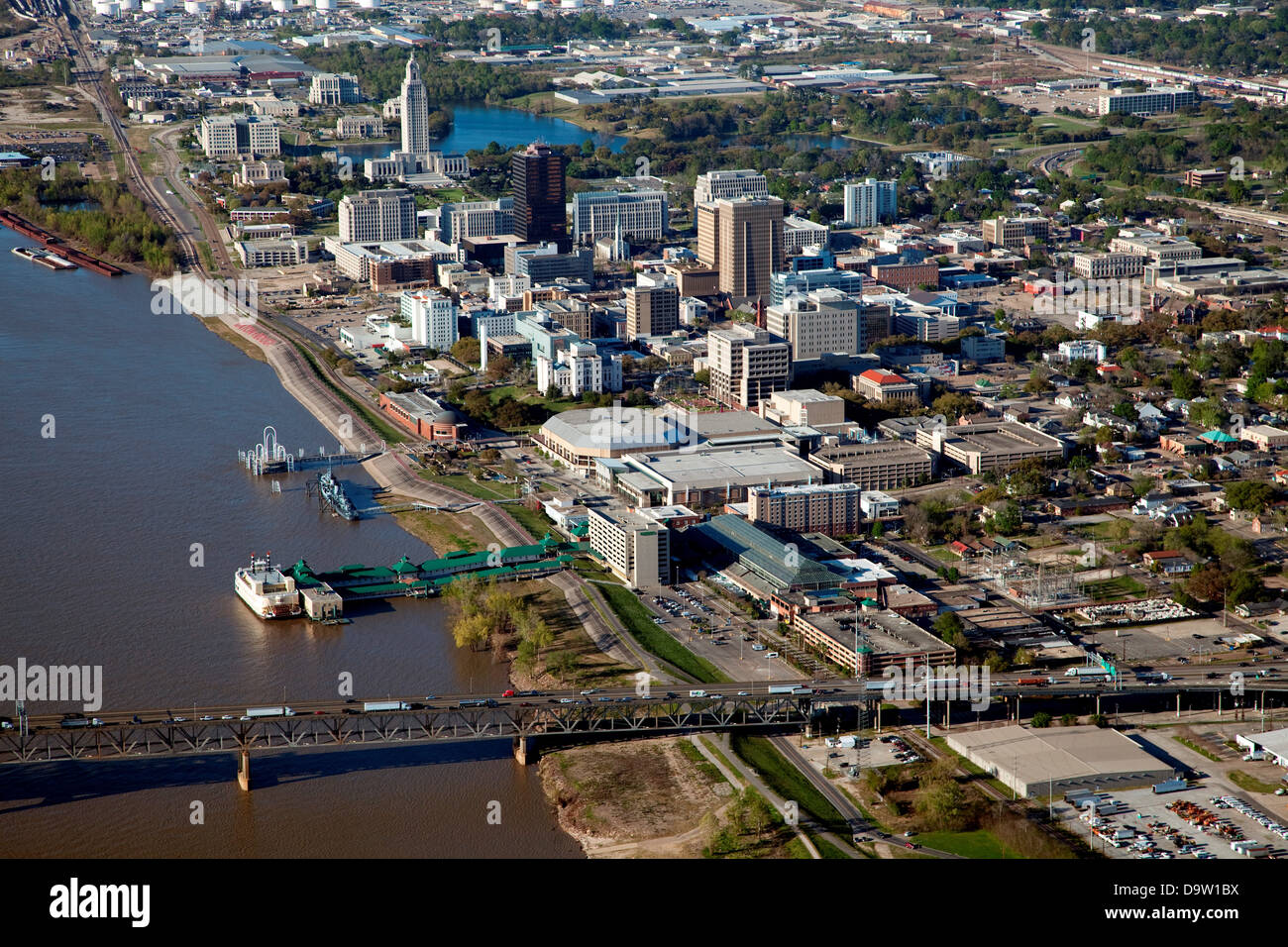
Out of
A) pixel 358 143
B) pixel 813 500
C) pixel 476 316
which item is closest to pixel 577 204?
pixel 476 316

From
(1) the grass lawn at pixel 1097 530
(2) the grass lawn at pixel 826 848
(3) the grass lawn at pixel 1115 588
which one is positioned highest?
(1) the grass lawn at pixel 1097 530

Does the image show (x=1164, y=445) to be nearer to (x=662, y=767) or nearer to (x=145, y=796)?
(x=662, y=767)

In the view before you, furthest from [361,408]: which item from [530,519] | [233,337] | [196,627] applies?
[196,627]

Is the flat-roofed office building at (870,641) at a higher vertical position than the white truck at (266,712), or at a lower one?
lower

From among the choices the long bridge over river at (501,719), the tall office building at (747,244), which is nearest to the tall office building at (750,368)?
the tall office building at (747,244)

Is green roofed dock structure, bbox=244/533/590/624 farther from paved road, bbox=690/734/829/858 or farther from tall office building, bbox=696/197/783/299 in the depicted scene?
tall office building, bbox=696/197/783/299

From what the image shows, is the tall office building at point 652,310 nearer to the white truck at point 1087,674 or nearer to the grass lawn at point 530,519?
the grass lawn at point 530,519

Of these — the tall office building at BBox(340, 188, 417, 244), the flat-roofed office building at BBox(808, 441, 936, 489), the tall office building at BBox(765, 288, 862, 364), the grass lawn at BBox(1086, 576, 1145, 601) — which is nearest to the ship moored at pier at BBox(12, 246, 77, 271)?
the tall office building at BBox(340, 188, 417, 244)
